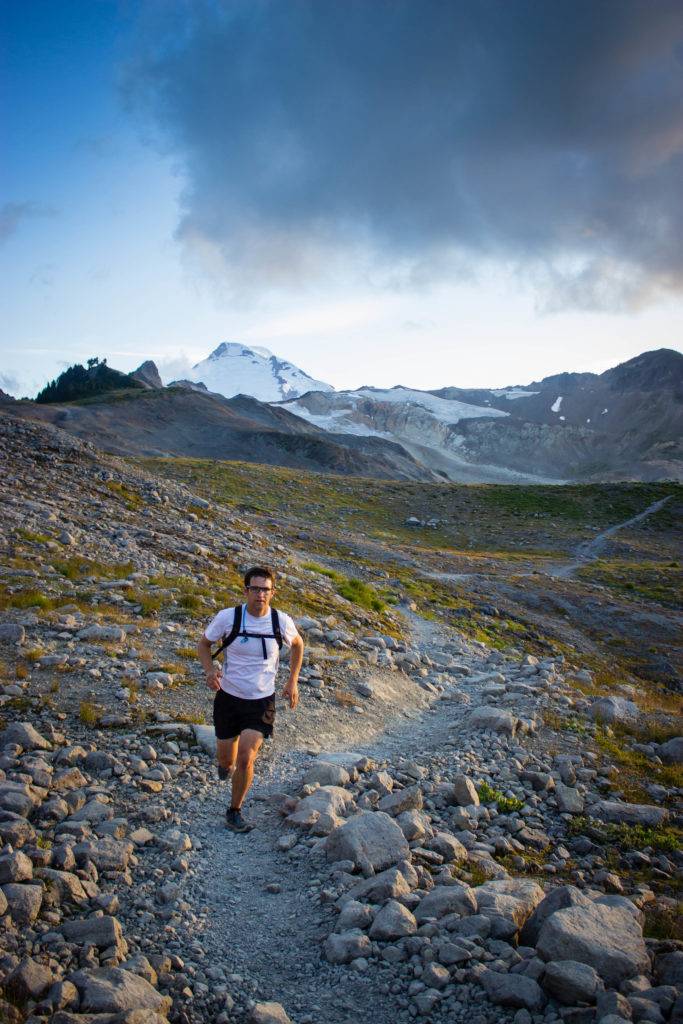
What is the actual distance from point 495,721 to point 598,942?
20.4 feet

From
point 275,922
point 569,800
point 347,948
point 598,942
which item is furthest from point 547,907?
point 569,800

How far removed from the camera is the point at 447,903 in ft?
18.6

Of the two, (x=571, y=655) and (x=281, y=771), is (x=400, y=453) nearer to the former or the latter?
(x=571, y=655)

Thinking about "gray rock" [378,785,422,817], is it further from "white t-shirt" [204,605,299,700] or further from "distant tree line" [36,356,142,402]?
"distant tree line" [36,356,142,402]

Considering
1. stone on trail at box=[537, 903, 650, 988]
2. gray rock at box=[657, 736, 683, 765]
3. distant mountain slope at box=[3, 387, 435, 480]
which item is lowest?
gray rock at box=[657, 736, 683, 765]

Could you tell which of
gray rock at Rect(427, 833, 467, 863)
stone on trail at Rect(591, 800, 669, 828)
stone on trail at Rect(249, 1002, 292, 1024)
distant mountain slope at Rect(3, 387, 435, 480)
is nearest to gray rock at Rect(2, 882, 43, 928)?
stone on trail at Rect(249, 1002, 292, 1024)

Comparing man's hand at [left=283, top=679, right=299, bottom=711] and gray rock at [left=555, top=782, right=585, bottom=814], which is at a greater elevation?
man's hand at [left=283, top=679, right=299, bottom=711]

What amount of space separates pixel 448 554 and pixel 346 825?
3198 cm

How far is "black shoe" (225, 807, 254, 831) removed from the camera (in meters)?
7.07

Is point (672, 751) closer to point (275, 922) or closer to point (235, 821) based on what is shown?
point (235, 821)

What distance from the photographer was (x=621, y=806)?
843 centimetres

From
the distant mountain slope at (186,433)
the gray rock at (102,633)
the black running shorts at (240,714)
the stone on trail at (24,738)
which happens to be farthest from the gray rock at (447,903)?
the distant mountain slope at (186,433)

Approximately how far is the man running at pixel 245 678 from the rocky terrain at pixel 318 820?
0.77 m

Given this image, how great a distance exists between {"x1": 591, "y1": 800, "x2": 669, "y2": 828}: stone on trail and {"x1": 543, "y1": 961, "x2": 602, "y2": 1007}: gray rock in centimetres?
394
